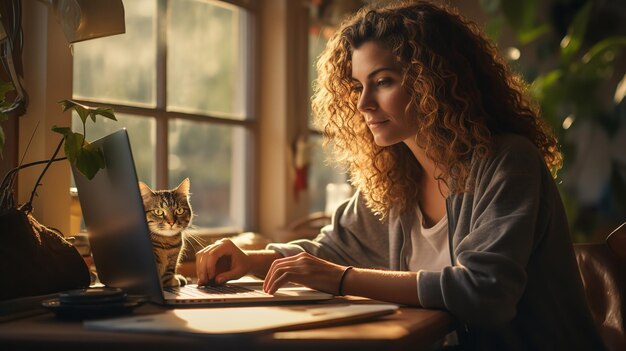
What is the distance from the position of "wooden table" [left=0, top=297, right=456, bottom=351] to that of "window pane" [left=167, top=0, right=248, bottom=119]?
1.35 metres

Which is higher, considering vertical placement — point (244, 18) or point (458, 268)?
point (244, 18)

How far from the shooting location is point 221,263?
1.55 meters

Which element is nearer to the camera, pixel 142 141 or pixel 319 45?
pixel 142 141

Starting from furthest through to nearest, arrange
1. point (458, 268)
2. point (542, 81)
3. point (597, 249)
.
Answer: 1. point (542, 81)
2. point (597, 249)
3. point (458, 268)

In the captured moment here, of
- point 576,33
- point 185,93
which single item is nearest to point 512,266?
point 185,93

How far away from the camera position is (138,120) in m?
2.12

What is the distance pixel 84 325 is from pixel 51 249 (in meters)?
0.34

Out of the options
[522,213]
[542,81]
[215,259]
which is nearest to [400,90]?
[522,213]

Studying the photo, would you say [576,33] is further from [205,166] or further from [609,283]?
[609,283]

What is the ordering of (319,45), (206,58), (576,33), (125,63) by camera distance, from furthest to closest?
(576,33)
(319,45)
(206,58)
(125,63)

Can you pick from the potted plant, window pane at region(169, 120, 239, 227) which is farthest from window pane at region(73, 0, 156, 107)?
A: the potted plant

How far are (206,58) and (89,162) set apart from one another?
1.22 meters

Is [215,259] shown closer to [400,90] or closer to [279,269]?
[279,269]

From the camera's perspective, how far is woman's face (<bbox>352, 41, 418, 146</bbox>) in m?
1.56
